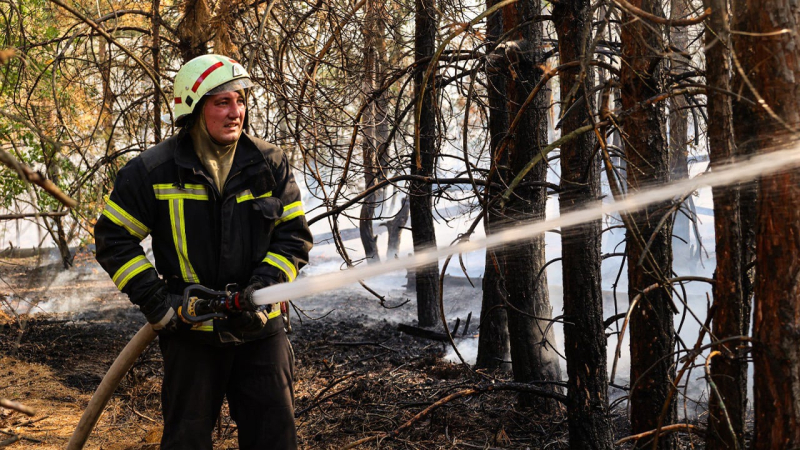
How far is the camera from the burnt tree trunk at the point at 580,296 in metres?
3.69

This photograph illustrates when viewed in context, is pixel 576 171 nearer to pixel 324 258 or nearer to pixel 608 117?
pixel 608 117

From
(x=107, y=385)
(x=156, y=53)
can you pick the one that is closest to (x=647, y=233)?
(x=107, y=385)

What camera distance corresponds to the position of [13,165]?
140 centimetres

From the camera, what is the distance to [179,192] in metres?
3.20

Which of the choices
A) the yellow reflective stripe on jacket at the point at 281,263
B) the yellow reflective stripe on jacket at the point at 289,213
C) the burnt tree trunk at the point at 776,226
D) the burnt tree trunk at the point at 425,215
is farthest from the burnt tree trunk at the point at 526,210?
the burnt tree trunk at the point at 776,226

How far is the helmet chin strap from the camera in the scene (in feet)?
10.8

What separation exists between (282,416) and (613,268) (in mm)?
17371

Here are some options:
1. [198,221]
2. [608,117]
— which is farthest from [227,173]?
[608,117]

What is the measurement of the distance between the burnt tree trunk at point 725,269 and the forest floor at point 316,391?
2.98ft

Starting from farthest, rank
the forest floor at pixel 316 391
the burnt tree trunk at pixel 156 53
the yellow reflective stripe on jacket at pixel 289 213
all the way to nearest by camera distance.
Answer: the burnt tree trunk at pixel 156 53
the forest floor at pixel 316 391
the yellow reflective stripe on jacket at pixel 289 213

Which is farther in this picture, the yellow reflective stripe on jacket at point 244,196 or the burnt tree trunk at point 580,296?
the burnt tree trunk at point 580,296

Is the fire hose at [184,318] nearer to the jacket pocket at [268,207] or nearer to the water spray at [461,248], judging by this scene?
the water spray at [461,248]

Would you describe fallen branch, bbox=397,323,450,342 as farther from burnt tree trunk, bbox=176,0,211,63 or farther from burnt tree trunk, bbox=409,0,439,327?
burnt tree trunk, bbox=176,0,211,63

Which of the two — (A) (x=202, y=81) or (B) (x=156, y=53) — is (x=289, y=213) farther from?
(B) (x=156, y=53)
